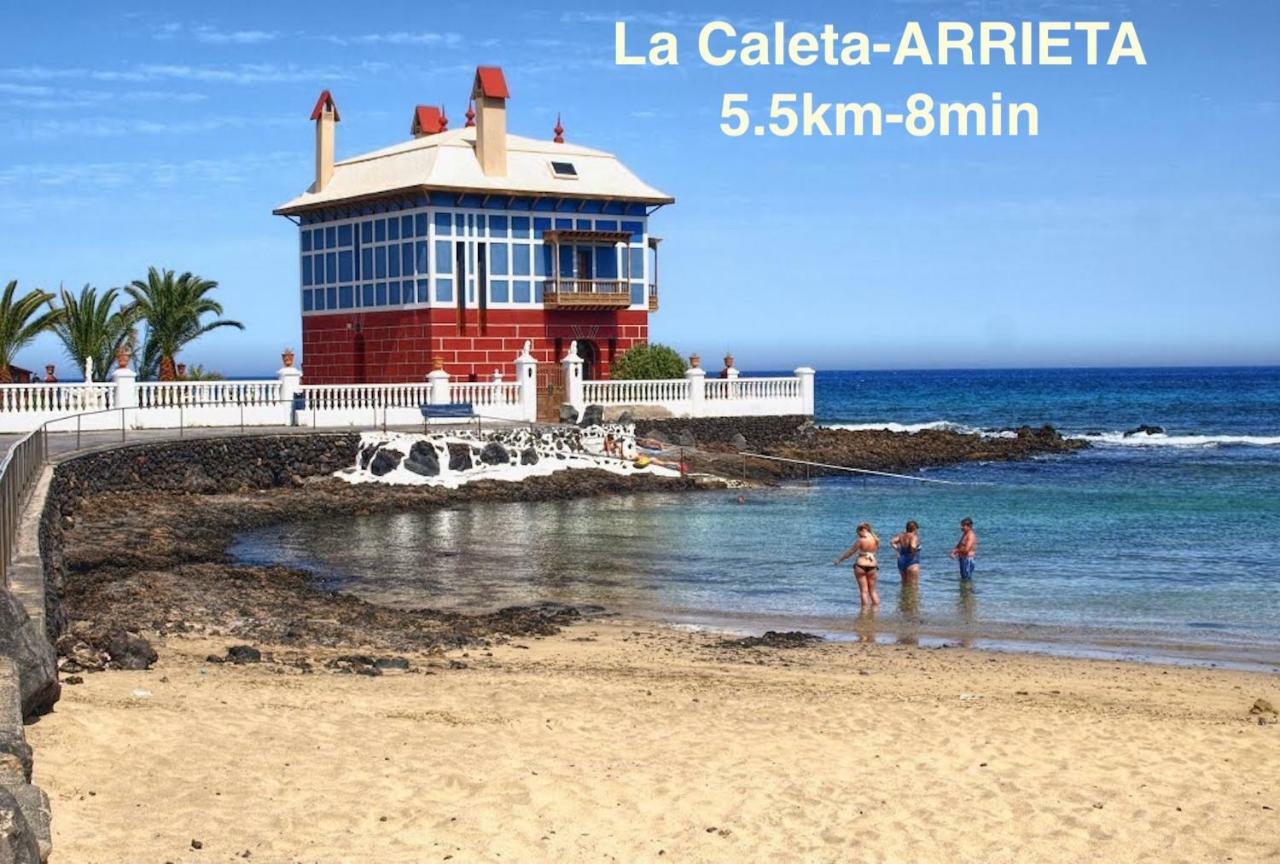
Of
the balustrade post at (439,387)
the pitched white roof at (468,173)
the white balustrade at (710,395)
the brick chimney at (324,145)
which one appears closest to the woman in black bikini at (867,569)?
the balustrade post at (439,387)

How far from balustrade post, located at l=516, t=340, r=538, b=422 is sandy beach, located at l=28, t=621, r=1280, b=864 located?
85.5 ft

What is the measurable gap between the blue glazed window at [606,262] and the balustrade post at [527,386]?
6.38 m

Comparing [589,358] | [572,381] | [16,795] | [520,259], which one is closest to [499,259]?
[520,259]

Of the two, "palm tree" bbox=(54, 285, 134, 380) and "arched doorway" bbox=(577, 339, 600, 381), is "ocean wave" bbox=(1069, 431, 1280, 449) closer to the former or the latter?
"arched doorway" bbox=(577, 339, 600, 381)

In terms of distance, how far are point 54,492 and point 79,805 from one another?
14.8 metres

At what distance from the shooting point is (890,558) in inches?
1017

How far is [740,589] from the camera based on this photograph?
22.4m

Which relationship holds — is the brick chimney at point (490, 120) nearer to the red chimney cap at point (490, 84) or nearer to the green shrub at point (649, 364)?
the red chimney cap at point (490, 84)

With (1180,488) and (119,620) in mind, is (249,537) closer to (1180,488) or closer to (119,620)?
(119,620)

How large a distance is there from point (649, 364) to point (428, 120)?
45.0 feet

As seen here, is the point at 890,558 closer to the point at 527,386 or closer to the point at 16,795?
the point at 527,386

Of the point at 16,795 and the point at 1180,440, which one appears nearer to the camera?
the point at 16,795

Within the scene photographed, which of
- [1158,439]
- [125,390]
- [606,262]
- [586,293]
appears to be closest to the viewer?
[125,390]

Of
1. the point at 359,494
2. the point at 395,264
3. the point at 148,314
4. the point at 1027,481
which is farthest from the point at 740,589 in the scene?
the point at 148,314
